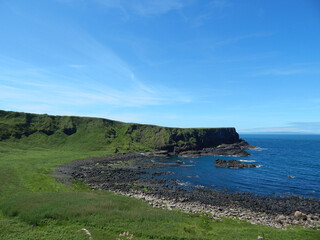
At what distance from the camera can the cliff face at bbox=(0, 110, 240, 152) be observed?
407ft

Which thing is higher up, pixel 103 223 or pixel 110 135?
pixel 110 135

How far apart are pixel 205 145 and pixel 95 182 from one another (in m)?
113

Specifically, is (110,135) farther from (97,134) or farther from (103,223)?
(103,223)

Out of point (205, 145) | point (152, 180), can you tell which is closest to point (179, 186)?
point (152, 180)

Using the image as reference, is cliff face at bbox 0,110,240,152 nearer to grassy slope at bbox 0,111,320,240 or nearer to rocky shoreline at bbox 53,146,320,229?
rocky shoreline at bbox 53,146,320,229

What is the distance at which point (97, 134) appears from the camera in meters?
142

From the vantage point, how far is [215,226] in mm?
27031

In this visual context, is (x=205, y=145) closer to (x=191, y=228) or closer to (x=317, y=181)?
(x=317, y=181)

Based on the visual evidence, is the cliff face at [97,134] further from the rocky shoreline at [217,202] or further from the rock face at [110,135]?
the rocky shoreline at [217,202]

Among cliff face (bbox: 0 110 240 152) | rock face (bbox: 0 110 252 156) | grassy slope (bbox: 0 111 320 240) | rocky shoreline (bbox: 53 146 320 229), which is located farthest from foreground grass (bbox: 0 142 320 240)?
cliff face (bbox: 0 110 240 152)

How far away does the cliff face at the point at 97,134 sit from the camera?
407 feet

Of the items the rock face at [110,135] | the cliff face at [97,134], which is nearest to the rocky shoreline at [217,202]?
the rock face at [110,135]

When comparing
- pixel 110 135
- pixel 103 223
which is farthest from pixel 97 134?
pixel 103 223

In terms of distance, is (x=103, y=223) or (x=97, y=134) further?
(x=97, y=134)
